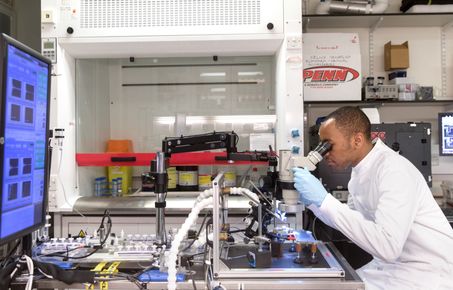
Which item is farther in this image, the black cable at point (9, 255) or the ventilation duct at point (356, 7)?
the ventilation duct at point (356, 7)

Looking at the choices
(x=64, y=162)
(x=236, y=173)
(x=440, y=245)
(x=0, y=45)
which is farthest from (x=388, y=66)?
(x=0, y=45)

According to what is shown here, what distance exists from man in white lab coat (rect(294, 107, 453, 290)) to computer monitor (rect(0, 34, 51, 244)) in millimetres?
959

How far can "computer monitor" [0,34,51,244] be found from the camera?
3.46ft

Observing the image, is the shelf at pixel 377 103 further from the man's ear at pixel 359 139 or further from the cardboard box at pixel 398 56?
the man's ear at pixel 359 139

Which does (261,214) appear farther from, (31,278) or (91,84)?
(91,84)

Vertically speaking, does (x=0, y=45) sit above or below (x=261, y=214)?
Result: above

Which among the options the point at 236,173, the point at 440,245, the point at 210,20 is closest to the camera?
the point at 440,245

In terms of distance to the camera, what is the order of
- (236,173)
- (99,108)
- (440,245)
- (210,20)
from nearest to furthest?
(440,245)
(210,20)
(236,173)
(99,108)

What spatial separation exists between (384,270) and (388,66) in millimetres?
2104

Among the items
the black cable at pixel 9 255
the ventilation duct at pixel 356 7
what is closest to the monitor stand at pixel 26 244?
the black cable at pixel 9 255

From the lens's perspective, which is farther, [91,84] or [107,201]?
[91,84]

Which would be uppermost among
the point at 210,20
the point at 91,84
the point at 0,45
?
the point at 210,20

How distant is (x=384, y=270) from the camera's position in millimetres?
1591

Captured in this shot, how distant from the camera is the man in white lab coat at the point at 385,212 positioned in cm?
135
